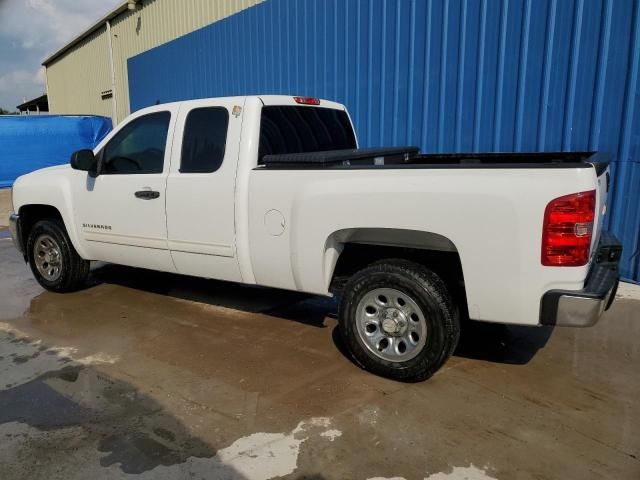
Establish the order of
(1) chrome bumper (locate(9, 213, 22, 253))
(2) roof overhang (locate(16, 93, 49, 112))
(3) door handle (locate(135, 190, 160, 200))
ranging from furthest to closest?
(2) roof overhang (locate(16, 93, 49, 112)), (1) chrome bumper (locate(9, 213, 22, 253)), (3) door handle (locate(135, 190, 160, 200))

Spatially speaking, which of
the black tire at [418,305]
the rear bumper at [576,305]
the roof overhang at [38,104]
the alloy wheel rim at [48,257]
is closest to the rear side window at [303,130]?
the black tire at [418,305]

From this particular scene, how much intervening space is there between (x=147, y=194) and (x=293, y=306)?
1.74 metres

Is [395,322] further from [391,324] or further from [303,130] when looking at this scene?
[303,130]

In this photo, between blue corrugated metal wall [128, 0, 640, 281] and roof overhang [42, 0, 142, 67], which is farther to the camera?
roof overhang [42, 0, 142, 67]

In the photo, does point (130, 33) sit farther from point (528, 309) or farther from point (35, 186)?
point (528, 309)

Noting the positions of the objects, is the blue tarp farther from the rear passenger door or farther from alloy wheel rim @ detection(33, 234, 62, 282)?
the rear passenger door

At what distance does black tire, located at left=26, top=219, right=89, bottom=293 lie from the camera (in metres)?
5.52

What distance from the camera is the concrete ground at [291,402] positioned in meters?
2.74

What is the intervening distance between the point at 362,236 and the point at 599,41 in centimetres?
384

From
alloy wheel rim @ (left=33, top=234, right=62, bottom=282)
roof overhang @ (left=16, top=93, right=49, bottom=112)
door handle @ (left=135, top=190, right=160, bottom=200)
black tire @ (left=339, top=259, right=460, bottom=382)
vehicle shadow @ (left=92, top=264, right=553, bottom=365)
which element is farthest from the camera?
roof overhang @ (left=16, top=93, right=49, bottom=112)

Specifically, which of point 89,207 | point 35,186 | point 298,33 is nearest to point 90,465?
point 89,207

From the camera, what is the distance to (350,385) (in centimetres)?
358

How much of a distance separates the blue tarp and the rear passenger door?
12.3 meters

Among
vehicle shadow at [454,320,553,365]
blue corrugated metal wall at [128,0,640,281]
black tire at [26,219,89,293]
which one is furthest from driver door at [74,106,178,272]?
blue corrugated metal wall at [128,0,640,281]
